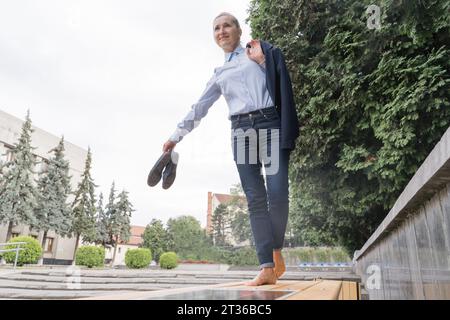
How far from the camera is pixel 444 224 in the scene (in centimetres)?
105

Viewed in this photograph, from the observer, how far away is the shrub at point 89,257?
19.8 ft

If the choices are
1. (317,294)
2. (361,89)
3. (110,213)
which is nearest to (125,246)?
(110,213)

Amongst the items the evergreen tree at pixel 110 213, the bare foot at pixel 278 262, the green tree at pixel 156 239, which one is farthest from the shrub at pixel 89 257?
the bare foot at pixel 278 262

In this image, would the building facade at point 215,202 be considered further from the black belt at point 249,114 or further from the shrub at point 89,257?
the shrub at point 89,257

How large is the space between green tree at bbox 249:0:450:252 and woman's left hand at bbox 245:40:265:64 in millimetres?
1825

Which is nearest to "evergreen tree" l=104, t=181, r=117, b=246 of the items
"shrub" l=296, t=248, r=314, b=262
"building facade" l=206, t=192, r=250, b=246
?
"building facade" l=206, t=192, r=250, b=246

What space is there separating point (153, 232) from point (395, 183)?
212 inches

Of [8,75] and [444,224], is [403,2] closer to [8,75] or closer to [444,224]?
[444,224]

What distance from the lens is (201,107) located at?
80.3 inches

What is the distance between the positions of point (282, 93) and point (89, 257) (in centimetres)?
536

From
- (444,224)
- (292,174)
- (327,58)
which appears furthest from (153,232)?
(444,224)

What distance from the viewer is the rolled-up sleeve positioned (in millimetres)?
1961

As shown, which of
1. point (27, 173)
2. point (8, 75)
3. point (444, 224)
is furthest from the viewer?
point (27, 173)

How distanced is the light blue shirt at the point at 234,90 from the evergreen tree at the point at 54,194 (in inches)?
294
